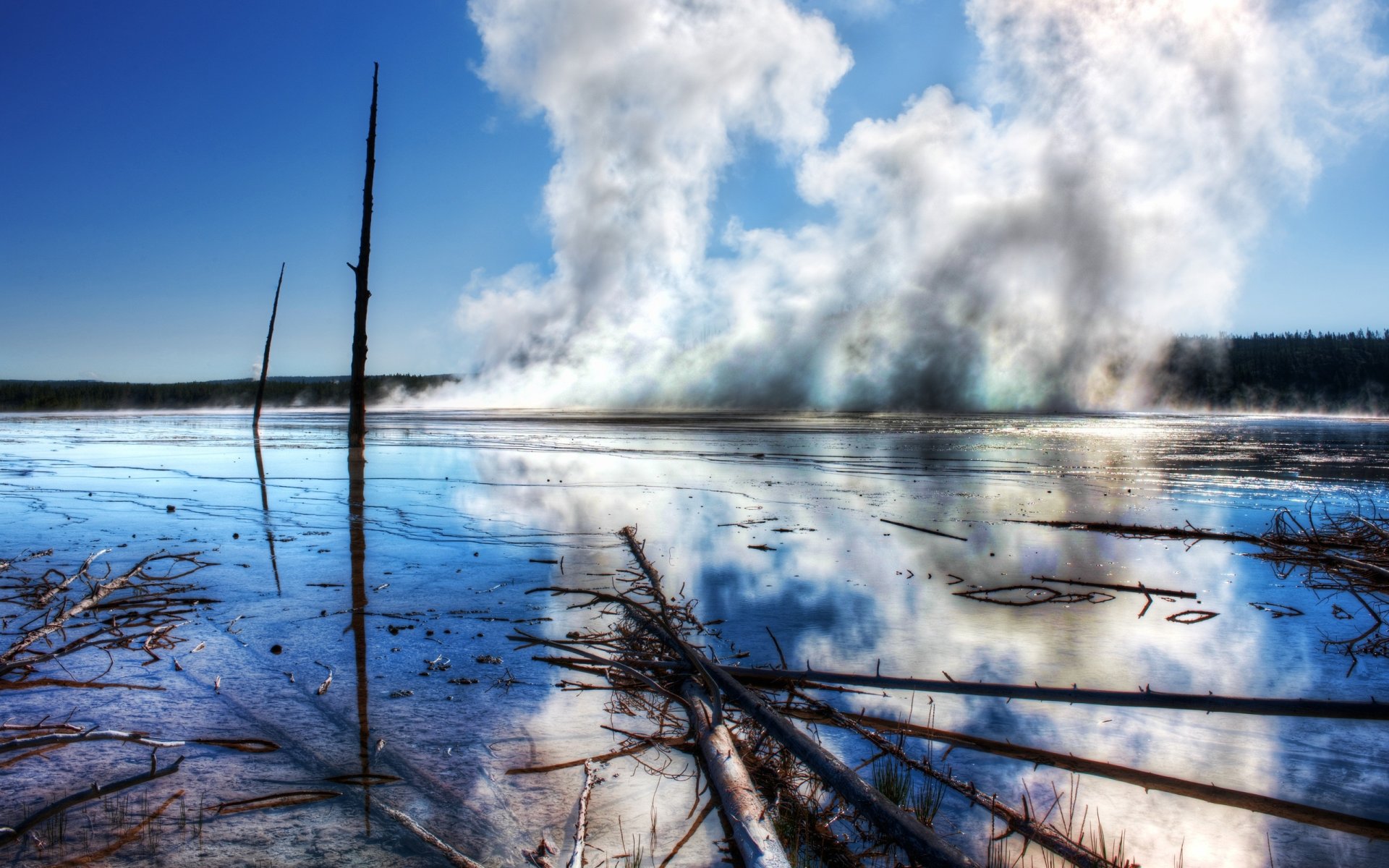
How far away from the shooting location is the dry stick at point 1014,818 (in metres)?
1.98

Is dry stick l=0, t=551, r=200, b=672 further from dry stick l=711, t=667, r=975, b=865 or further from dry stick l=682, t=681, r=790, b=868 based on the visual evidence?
dry stick l=711, t=667, r=975, b=865

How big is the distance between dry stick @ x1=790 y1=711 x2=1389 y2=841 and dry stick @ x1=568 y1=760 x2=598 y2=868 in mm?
909

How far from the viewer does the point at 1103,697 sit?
320 centimetres

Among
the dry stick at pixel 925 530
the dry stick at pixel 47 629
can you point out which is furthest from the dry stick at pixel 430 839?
the dry stick at pixel 925 530

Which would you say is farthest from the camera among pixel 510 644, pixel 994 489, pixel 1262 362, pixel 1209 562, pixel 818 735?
pixel 1262 362

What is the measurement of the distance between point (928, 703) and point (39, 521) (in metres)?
8.59

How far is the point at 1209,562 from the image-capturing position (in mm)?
6094

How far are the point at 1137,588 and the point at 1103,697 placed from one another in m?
2.26

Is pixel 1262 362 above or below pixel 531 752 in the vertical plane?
above

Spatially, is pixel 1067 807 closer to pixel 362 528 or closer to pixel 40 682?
pixel 40 682

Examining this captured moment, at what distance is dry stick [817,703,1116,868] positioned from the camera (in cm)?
198

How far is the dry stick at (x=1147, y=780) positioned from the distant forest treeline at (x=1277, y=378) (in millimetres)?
93864

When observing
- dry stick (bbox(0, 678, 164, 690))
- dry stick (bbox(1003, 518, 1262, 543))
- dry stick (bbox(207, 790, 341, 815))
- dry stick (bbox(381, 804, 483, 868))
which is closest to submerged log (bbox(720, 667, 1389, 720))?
dry stick (bbox(381, 804, 483, 868))

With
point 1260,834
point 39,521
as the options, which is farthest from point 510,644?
point 39,521
